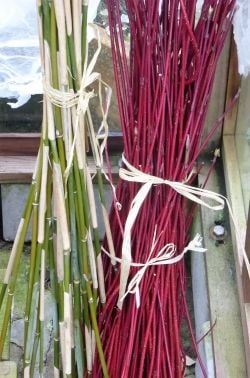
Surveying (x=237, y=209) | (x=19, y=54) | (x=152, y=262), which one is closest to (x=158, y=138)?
(x=152, y=262)

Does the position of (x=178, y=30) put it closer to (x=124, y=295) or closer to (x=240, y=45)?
(x=240, y=45)

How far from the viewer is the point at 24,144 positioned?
2.22 m

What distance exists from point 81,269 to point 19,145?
77 cm

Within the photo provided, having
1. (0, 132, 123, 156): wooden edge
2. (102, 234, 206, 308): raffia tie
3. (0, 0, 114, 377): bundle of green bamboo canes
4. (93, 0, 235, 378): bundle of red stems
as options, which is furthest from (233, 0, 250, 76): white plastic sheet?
(0, 132, 123, 156): wooden edge

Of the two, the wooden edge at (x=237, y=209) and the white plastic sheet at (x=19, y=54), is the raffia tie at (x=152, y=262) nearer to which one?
the wooden edge at (x=237, y=209)

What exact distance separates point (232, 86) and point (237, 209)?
357 millimetres

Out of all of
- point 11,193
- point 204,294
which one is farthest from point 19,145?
point 204,294

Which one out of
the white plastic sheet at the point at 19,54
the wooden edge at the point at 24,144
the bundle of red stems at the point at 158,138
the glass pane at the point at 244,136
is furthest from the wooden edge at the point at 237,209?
the white plastic sheet at the point at 19,54

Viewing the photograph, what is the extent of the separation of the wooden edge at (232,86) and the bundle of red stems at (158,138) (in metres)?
0.45

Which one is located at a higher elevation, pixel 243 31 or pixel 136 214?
pixel 243 31

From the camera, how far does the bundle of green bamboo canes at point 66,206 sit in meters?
1.35

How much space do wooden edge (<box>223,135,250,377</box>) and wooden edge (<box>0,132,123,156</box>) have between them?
13.5 inches

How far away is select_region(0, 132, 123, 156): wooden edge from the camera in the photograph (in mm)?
2203

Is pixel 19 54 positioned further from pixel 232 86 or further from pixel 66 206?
pixel 66 206
